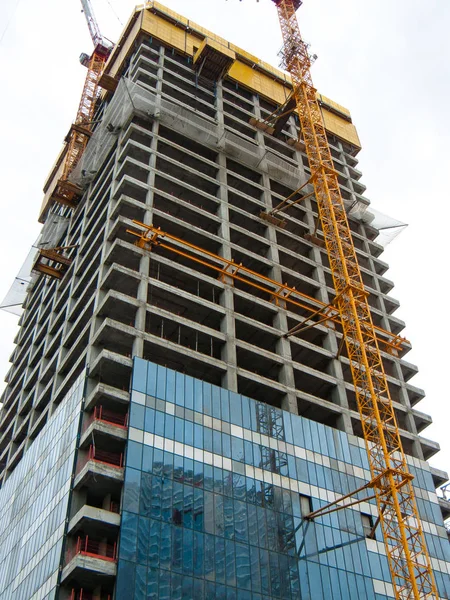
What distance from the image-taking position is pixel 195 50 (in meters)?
111

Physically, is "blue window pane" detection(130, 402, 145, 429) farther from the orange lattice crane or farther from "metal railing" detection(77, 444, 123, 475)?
the orange lattice crane

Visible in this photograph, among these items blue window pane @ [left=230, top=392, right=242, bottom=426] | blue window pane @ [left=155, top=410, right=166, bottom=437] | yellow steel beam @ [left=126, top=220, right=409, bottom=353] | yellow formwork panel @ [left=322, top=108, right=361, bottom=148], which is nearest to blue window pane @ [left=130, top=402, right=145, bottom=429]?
blue window pane @ [left=155, top=410, right=166, bottom=437]

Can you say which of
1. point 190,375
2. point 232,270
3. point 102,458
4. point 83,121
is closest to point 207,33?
point 83,121

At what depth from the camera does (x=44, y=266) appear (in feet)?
304

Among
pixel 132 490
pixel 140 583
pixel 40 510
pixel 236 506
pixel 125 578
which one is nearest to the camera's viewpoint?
pixel 125 578

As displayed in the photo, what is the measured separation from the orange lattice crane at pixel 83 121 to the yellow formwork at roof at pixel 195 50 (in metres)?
8.49

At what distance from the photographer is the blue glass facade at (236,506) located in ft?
181

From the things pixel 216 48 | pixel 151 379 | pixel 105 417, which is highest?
pixel 216 48

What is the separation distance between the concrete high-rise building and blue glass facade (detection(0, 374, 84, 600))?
28cm

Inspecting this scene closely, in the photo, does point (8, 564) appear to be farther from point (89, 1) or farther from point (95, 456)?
point (89, 1)

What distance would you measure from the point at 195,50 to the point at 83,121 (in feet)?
72.7

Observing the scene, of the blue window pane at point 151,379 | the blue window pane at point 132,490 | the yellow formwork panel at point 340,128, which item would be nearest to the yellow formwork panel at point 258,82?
the yellow formwork panel at point 340,128

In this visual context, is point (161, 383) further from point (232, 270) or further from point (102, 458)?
point (232, 270)

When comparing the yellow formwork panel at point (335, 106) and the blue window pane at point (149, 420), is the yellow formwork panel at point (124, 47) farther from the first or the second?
the blue window pane at point (149, 420)
